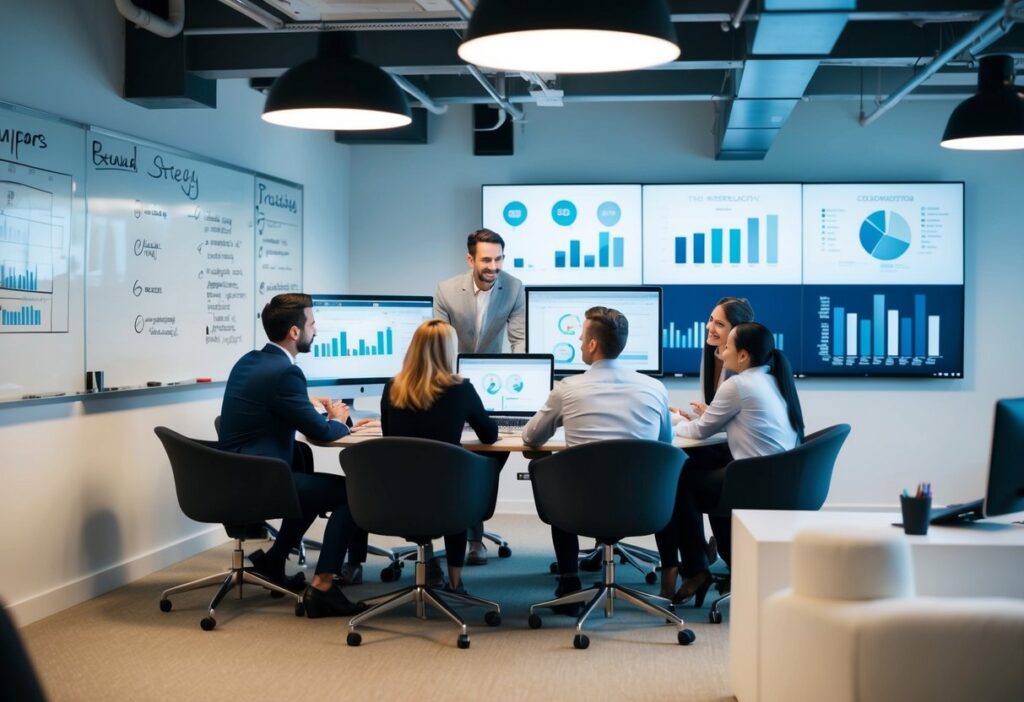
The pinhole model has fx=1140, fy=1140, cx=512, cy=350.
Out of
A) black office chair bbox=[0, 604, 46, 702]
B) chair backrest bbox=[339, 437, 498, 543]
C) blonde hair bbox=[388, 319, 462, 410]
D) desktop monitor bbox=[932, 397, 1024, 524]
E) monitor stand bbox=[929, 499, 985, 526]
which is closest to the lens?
black office chair bbox=[0, 604, 46, 702]

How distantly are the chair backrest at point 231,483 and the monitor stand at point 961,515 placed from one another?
2.43 m

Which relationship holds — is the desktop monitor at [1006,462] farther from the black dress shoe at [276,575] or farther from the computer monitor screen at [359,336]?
the computer monitor screen at [359,336]

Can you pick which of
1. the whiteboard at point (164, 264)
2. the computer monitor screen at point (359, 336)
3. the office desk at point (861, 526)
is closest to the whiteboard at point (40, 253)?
the whiteboard at point (164, 264)

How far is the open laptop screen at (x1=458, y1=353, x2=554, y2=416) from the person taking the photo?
534 cm

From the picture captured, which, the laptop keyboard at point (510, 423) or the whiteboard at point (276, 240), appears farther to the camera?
the whiteboard at point (276, 240)

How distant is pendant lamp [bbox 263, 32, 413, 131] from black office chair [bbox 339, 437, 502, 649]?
122cm

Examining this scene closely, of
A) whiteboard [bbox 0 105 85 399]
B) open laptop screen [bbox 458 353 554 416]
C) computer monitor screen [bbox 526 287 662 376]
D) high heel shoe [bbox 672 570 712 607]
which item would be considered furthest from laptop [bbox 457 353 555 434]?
whiteboard [bbox 0 105 85 399]

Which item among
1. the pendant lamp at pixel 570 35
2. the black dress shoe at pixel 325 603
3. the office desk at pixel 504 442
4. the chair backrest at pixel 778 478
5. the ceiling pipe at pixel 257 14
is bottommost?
the black dress shoe at pixel 325 603

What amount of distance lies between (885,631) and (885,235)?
5.75 m

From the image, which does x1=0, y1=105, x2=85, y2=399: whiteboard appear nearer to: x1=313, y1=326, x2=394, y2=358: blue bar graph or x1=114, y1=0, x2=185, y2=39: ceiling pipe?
x1=114, y1=0, x2=185, y2=39: ceiling pipe

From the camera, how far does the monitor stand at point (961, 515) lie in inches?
130

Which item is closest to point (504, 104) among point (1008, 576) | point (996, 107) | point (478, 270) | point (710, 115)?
point (478, 270)

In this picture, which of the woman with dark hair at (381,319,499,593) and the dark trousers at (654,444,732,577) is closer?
the woman with dark hair at (381,319,499,593)

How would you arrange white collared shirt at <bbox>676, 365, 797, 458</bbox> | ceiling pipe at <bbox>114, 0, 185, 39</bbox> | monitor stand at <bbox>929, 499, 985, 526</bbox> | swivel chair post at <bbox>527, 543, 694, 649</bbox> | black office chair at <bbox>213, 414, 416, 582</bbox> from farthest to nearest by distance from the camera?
black office chair at <bbox>213, 414, 416, 582</bbox>
ceiling pipe at <bbox>114, 0, 185, 39</bbox>
white collared shirt at <bbox>676, 365, 797, 458</bbox>
swivel chair post at <bbox>527, 543, 694, 649</bbox>
monitor stand at <bbox>929, 499, 985, 526</bbox>
